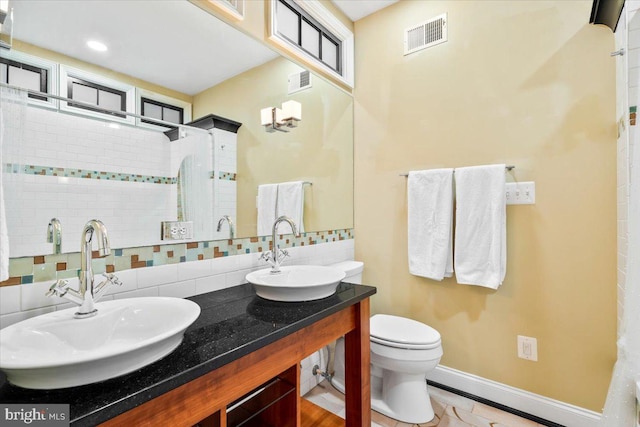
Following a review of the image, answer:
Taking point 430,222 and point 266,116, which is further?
point 430,222

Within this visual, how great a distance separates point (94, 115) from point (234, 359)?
100cm

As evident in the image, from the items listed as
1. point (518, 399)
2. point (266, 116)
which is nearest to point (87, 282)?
point (266, 116)

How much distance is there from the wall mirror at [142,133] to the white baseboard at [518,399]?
1.60 meters

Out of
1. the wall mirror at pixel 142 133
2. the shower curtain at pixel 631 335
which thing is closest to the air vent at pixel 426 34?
the wall mirror at pixel 142 133

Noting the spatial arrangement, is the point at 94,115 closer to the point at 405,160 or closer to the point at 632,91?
the point at 405,160

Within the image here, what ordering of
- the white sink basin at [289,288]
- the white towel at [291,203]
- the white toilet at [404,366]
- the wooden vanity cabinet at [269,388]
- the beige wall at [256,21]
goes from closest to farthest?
the wooden vanity cabinet at [269,388] → the white sink basin at [289,288] → the beige wall at [256,21] → the white toilet at [404,366] → the white towel at [291,203]

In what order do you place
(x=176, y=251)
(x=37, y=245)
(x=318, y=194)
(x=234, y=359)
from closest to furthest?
(x=234, y=359), (x=37, y=245), (x=176, y=251), (x=318, y=194)

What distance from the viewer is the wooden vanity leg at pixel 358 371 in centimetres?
138

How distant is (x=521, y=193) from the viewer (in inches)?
67.2

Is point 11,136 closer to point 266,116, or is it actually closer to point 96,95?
point 96,95

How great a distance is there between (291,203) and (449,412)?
1.55 m

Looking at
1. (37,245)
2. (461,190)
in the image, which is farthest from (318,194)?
(37,245)

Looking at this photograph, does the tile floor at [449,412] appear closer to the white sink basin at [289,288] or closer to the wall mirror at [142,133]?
the white sink basin at [289,288]

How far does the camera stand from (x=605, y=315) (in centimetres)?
149
